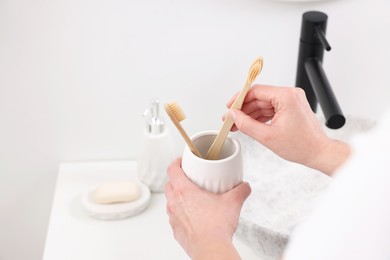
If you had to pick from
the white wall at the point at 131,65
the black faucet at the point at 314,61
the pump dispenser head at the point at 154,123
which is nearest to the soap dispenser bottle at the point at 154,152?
the pump dispenser head at the point at 154,123

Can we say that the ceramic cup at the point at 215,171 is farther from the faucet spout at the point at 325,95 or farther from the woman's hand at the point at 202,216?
the faucet spout at the point at 325,95

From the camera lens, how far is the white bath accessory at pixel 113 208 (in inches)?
39.6

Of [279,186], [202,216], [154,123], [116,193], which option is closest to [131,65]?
[154,123]

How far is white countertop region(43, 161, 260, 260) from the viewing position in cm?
95

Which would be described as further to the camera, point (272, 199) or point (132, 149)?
point (132, 149)

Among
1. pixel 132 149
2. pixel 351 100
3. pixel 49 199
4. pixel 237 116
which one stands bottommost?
pixel 49 199

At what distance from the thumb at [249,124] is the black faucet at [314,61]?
0.49 feet

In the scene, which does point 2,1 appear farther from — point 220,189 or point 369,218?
point 369,218

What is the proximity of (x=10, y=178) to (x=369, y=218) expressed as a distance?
89cm

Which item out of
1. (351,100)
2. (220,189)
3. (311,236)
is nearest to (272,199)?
(220,189)

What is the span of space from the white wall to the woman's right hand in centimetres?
36

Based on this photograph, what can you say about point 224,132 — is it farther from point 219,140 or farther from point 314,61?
point 314,61

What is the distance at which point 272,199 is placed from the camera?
0.96 metres

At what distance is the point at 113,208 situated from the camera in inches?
40.0
